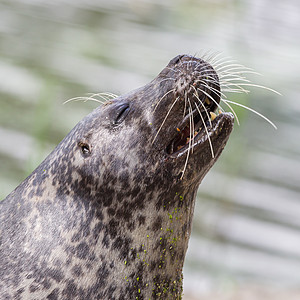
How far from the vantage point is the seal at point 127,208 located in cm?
229

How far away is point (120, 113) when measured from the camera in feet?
8.04

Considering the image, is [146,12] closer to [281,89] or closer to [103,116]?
[281,89]

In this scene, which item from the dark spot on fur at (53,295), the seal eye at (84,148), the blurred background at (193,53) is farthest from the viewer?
the blurred background at (193,53)

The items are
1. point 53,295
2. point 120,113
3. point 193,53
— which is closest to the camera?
point 53,295

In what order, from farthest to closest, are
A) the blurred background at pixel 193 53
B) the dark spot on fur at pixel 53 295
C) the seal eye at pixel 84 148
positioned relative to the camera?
the blurred background at pixel 193 53, the seal eye at pixel 84 148, the dark spot on fur at pixel 53 295

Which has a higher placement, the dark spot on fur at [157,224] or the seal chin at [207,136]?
the seal chin at [207,136]

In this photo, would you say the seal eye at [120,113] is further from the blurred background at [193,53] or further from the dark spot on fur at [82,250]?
the blurred background at [193,53]

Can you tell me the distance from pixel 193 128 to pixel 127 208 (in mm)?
430

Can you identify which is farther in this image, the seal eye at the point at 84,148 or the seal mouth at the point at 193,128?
the seal eye at the point at 84,148

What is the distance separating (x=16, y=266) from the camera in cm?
234

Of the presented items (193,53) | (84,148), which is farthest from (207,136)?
(193,53)

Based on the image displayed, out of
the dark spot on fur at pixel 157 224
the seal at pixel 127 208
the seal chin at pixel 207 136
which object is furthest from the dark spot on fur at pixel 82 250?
the seal chin at pixel 207 136

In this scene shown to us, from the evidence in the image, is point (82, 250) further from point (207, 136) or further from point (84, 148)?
point (207, 136)

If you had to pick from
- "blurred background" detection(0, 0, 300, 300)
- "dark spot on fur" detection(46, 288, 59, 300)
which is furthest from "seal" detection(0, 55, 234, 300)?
"blurred background" detection(0, 0, 300, 300)
